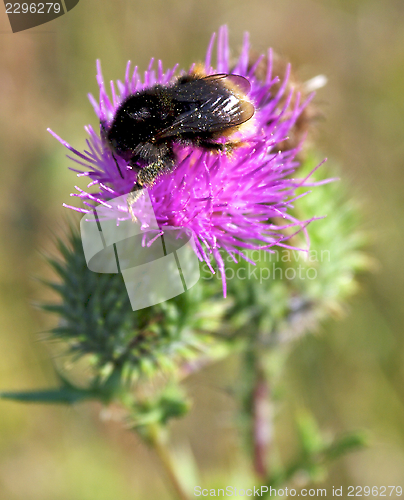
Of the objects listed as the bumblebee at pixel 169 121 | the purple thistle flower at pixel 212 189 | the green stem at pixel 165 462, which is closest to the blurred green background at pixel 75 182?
the green stem at pixel 165 462

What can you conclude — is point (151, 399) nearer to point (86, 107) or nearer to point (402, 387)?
point (402, 387)

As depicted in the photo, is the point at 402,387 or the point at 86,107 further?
the point at 86,107

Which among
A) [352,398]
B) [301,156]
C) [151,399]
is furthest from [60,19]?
[352,398]

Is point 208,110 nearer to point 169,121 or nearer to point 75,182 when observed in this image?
point 169,121

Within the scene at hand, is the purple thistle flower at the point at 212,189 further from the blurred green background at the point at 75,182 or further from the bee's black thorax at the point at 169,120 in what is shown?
the blurred green background at the point at 75,182

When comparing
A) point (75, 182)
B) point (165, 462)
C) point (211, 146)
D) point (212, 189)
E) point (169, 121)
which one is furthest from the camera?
point (75, 182)

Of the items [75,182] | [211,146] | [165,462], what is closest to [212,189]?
[211,146]

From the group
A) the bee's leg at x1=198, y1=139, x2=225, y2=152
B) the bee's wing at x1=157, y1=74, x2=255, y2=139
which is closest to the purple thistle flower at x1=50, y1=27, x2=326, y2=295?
the bee's leg at x1=198, y1=139, x2=225, y2=152
